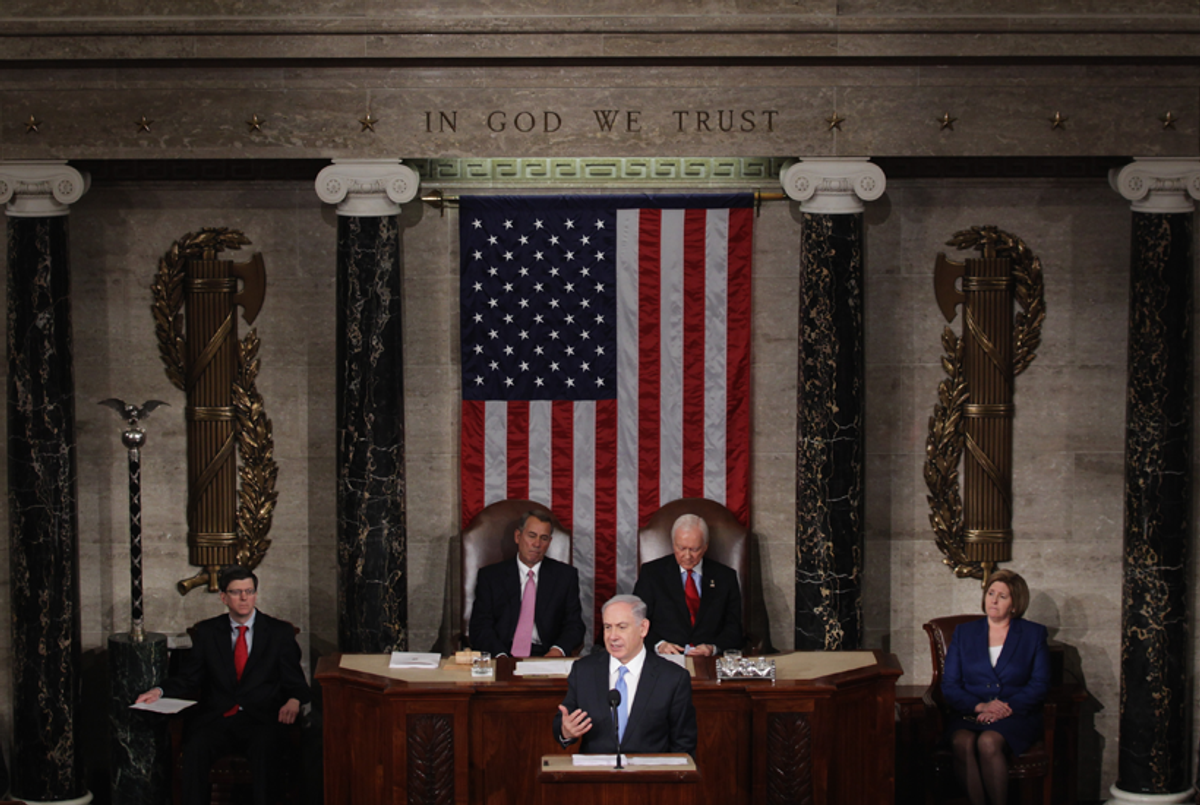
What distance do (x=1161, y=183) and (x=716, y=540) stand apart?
3904mm

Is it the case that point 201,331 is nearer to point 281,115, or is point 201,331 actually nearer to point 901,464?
point 281,115

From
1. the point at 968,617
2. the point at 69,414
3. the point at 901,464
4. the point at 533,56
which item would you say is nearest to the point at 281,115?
the point at 533,56

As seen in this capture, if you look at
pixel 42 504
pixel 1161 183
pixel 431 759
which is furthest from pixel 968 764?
pixel 42 504

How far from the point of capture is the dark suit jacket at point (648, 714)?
23.3ft

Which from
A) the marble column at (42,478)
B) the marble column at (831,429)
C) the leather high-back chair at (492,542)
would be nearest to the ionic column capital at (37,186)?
the marble column at (42,478)

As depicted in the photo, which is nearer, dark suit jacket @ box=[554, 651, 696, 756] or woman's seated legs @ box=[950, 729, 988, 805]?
dark suit jacket @ box=[554, 651, 696, 756]

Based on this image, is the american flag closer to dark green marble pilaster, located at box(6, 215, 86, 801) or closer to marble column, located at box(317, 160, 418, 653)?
marble column, located at box(317, 160, 418, 653)

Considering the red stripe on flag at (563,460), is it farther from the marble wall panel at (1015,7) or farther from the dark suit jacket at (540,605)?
the marble wall panel at (1015,7)

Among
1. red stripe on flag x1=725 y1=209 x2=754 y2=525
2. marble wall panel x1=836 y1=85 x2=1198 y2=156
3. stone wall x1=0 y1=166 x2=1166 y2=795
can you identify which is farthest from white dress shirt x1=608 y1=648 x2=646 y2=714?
marble wall panel x1=836 y1=85 x2=1198 y2=156

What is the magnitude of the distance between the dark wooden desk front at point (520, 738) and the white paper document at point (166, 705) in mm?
1231

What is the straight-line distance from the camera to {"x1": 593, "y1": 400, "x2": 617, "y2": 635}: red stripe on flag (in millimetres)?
10664

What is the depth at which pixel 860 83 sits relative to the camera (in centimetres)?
980

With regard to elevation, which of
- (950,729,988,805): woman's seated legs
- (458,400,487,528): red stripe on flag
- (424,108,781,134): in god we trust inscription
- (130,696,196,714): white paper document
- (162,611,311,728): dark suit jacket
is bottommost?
(950,729,988,805): woman's seated legs

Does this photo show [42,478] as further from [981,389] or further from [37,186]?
[981,389]
